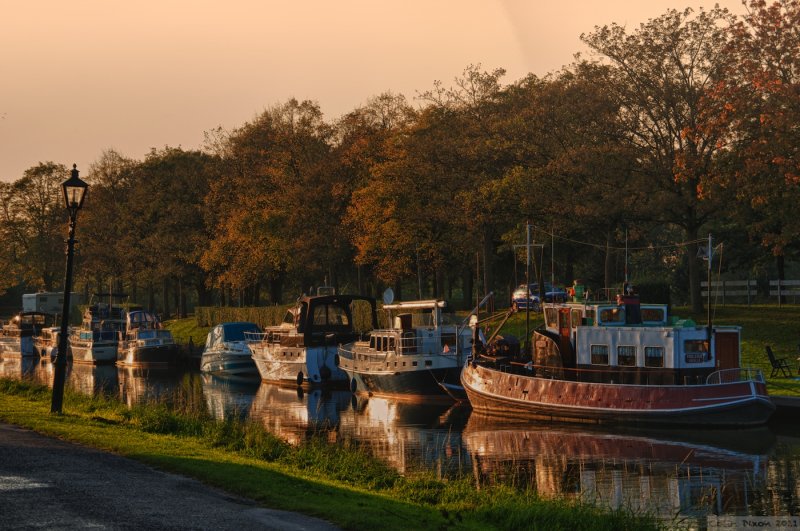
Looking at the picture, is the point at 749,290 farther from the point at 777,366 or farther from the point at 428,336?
the point at 428,336

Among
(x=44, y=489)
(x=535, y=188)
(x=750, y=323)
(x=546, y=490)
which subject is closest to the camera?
(x=44, y=489)

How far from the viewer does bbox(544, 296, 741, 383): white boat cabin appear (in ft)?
130

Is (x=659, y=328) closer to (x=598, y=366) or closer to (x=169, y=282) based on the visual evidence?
(x=598, y=366)

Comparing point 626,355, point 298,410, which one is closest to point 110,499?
point 626,355

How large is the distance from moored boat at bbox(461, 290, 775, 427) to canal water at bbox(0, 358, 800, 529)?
105 cm

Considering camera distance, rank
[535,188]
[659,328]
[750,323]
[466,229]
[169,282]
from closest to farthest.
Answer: [659,328] < [750,323] < [535,188] < [466,229] < [169,282]

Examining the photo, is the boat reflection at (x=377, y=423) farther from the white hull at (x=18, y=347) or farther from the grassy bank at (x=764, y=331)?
the white hull at (x=18, y=347)

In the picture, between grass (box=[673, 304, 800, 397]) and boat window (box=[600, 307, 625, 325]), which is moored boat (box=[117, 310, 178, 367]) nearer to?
grass (box=[673, 304, 800, 397])

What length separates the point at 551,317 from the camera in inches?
1719

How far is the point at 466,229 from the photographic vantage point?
68625 millimetres

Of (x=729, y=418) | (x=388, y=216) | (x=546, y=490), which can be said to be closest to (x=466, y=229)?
(x=388, y=216)

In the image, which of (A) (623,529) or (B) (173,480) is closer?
(A) (623,529)

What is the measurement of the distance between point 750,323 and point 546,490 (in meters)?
33.3

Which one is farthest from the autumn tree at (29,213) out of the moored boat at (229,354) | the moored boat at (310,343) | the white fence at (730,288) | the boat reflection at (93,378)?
the white fence at (730,288)
